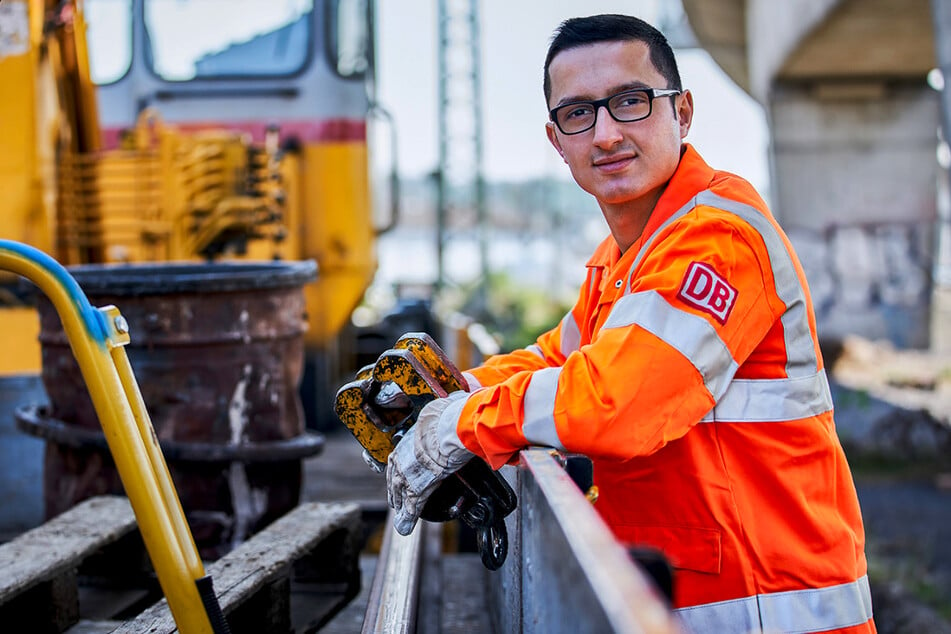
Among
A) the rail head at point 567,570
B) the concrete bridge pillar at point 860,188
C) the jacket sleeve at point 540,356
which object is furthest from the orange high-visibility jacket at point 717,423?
the concrete bridge pillar at point 860,188

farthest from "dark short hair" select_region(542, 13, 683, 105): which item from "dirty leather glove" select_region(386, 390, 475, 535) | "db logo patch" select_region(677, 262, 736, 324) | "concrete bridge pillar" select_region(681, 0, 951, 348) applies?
"concrete bridge pillar" select_region(681, 0, 951, 348)

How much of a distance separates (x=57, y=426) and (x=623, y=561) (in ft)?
8.01

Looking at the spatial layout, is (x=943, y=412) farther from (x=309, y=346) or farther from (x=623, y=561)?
(x=623, y=561)

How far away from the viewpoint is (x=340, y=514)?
3.20 m

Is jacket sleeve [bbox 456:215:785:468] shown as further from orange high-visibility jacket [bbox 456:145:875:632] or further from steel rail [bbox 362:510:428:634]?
steel rail [bbox 362:510:428:634]

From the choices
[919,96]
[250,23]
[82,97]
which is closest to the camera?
[82,97]

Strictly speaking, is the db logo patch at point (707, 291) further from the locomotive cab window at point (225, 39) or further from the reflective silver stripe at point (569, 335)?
the locomotive cab window at point (225, 39)

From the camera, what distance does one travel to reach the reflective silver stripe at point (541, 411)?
6.13 ft

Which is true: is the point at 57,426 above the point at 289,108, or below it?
below

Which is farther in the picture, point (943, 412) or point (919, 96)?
point (919, 96)

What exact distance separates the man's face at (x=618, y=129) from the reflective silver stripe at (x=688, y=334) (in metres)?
0.37

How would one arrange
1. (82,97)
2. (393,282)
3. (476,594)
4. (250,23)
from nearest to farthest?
(476,594) → (82,97) → (250,23) → (393,282)

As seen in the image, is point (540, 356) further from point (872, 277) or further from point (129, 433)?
point (872, 277)

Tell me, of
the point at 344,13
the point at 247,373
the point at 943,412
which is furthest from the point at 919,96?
the point at 247,373
